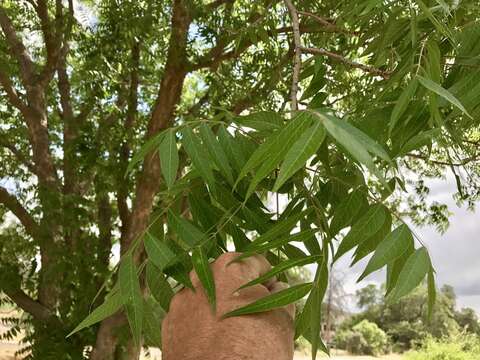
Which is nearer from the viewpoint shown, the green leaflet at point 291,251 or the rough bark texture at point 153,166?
the green leaflet at point 291,251

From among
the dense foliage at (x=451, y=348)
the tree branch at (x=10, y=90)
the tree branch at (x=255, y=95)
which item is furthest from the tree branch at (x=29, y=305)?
Answer: the dense foliage at (x=451, y=348)

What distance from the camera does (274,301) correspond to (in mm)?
511

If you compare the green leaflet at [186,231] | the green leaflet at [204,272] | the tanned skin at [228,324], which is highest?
the green leaflet at [186,231]

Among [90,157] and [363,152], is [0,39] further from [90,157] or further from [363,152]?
[363,152]

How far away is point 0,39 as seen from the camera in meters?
4.22

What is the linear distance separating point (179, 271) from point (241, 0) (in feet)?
12.6

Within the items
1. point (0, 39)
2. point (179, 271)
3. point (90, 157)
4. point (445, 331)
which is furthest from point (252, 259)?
point (445, 331)

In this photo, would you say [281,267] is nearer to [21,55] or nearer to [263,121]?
[263,121]

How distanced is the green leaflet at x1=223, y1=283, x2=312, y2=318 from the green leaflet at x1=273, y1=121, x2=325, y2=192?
11 cm

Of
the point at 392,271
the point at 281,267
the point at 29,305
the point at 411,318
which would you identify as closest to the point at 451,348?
the point at 411,318

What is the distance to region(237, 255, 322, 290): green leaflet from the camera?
1.72ft

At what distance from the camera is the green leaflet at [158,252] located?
25.1 inches

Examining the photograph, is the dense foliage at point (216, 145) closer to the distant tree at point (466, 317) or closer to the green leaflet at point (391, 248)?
the green leaflet at point (391, 248)

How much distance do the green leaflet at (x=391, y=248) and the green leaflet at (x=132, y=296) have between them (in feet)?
0.76
